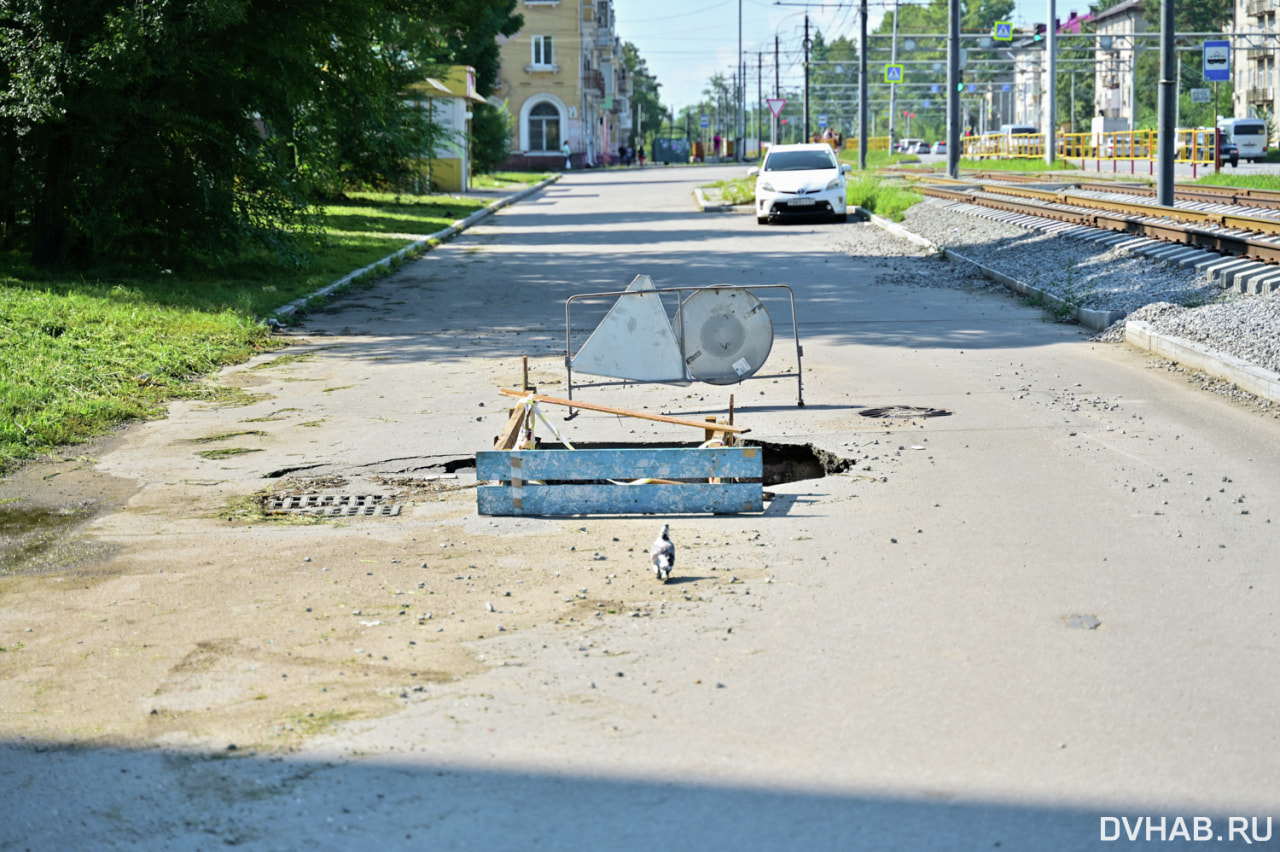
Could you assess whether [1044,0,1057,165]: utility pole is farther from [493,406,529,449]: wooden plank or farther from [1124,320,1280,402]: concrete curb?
[493,406,529,449]: wooden plank

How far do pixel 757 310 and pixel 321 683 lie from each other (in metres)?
6.06

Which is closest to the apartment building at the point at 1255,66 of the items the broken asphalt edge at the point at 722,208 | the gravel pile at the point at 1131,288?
the broken asphalt edge at the point at 722,208

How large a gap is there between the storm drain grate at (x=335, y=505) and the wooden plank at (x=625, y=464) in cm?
59

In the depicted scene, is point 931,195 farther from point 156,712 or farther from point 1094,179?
point 156,712

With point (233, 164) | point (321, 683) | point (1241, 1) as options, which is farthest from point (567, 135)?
point (321, 683)

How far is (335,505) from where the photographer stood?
720 cm

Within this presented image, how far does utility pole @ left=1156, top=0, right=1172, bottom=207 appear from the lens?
73.3 ft

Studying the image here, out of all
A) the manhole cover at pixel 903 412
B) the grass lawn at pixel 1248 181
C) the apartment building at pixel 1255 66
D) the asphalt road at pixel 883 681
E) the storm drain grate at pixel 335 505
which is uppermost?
the apartment building at pixel 1255 66

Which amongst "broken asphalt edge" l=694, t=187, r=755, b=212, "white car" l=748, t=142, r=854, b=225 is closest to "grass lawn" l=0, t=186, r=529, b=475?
"white car" l=748, t=142, r=854, b=225

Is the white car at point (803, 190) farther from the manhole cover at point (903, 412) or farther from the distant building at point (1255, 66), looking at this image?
the distant building at point (1255, 66)

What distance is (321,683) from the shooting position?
455cm

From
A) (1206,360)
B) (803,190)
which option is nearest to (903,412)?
(1206,360)

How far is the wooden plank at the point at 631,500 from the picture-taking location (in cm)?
688

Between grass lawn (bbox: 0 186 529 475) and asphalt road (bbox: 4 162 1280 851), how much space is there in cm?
219
